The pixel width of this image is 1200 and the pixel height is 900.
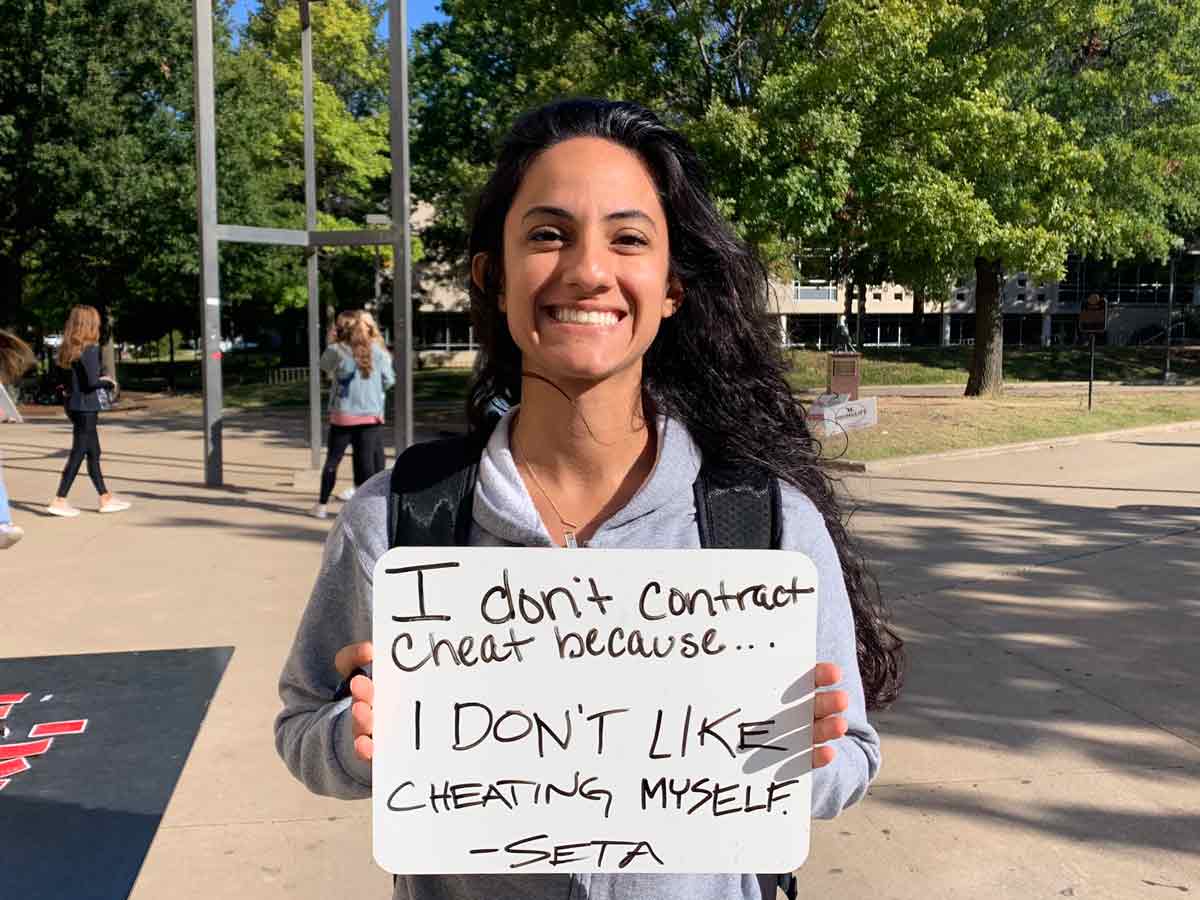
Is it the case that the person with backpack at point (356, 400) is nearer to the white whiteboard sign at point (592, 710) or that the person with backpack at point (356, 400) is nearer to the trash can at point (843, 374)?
the trash can at point (843, 374)

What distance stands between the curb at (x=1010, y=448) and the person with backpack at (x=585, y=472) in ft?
30.4

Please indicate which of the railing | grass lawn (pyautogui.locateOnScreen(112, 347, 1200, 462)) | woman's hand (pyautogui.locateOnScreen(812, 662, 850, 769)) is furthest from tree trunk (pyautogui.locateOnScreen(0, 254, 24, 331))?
woman's hand (pyautogui.locateOnScreen(812, 662, 850, 769))

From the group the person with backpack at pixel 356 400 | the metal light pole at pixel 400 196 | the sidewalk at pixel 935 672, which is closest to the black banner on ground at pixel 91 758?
the sidewalk at pixel 935 672

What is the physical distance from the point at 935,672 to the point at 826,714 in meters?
4.07

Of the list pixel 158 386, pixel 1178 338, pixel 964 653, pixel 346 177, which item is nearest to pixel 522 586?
pixel 964 653

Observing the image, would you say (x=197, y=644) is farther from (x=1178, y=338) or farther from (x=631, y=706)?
(x=1178, y=338)

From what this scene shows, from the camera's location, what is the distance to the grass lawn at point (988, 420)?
1406 cm

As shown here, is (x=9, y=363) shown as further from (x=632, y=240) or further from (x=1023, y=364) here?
(x=1023, y=364)

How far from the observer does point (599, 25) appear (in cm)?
1545

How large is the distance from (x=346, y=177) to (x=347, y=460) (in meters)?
19.6

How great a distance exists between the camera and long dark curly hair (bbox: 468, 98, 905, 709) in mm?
1601

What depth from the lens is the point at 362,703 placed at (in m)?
1.36

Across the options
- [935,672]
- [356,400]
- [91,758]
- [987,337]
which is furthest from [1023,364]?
[91,758]

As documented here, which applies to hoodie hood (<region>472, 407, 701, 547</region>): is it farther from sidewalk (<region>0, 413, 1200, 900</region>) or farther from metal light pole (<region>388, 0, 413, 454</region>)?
metal light pole (<region>388, 0, 413, 454</region>)
